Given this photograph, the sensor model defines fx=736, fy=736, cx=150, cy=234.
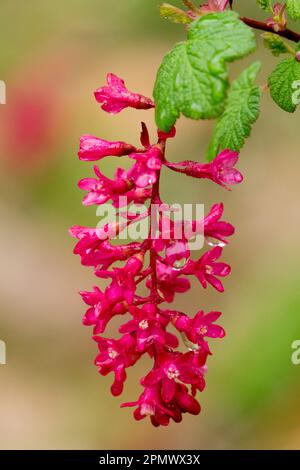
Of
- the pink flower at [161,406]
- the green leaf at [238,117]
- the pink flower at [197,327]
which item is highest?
the green leaf at [238,117]

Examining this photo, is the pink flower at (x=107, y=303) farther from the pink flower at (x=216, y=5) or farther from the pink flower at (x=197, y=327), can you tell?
the pink flower at (x=216, y=5)

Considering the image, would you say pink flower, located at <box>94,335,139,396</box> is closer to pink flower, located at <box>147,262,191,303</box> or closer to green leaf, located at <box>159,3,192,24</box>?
pink flower, located at <box>147,262,191,303</box>

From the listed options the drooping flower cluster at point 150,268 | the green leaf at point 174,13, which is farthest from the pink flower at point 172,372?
the green leaf at point 174,13

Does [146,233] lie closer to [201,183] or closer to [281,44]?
[281,44]

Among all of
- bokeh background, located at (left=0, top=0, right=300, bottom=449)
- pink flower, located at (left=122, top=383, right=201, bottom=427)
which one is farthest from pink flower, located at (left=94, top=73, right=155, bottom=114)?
bokeh background, located at (left=0, top=0, right=300, bottom=449)

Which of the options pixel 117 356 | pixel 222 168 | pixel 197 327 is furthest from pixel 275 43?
pixel 117 356

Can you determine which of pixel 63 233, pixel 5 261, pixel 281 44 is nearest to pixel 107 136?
pixel 63 233

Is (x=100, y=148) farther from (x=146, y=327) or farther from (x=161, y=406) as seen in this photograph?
(x=161, y=406)
